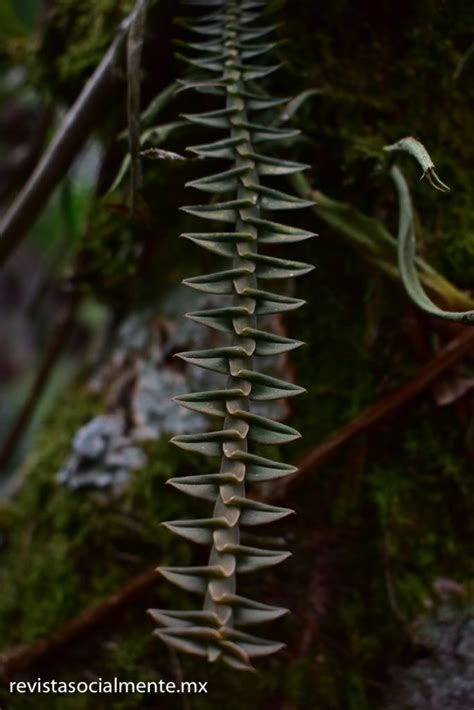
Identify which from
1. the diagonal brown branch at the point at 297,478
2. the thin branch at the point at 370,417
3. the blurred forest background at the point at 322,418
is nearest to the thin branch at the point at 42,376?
the blurred forest background at the point at 322,418

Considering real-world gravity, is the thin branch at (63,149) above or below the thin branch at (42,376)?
above

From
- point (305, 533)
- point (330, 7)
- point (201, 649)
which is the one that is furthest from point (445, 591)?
point (330, 7)

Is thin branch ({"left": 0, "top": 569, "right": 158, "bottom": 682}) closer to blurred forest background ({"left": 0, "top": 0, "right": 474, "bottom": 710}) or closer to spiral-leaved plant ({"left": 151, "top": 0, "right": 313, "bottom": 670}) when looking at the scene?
blurred forest background ({"left": 0, "top": 0, "right": 474, "bottom": 710})

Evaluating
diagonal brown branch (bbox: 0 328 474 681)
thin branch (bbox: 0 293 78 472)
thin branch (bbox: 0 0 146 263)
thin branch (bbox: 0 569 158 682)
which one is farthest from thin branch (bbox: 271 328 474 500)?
thin branch (bbox: 0 293 78 472)

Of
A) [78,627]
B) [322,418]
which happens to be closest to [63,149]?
[322,418]

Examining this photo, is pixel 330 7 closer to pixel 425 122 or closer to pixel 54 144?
pixel 425 122

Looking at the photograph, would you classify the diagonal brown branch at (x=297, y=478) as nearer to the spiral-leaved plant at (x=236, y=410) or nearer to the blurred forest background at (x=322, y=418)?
the blurred forest background at (x=322, y=418)

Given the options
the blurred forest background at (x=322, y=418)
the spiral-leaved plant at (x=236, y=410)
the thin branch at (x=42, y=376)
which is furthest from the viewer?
the thin branch at (x=42, y=376)

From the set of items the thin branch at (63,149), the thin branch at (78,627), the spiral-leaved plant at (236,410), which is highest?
the thin branch at (63,149)
